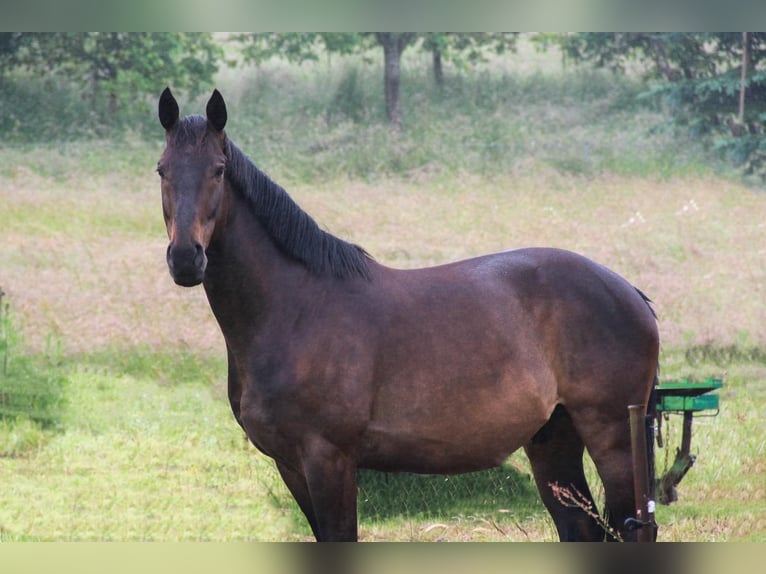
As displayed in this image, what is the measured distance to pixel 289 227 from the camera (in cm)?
341

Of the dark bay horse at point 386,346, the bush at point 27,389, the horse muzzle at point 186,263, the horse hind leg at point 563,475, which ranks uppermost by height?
the horse muzzle at point 186,263

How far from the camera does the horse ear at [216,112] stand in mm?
3229

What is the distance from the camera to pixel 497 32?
6031mm

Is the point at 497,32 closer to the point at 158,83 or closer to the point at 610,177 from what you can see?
the point at 610,177

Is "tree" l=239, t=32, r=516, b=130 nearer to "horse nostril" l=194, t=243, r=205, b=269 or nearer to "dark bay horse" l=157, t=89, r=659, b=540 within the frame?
"dark bay horse" l=157, t=89, r=659, b=540

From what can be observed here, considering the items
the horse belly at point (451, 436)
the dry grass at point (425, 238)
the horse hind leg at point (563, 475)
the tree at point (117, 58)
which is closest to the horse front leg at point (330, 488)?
the horse belly at point (451, 436)

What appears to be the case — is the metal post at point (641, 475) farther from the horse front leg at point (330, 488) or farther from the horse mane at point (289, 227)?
the horse mane at point (289, 227)

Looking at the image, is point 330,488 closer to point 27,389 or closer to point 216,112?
point 216,112

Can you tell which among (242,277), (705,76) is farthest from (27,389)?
(705,76)

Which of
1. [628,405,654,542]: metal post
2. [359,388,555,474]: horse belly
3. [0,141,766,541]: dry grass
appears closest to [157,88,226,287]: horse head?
[359,388,555,474]: horse belly

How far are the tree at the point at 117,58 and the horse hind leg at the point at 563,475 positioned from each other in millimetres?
3491

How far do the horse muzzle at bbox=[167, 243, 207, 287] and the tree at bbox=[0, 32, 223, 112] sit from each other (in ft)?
11.0

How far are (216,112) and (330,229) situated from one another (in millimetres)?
2998

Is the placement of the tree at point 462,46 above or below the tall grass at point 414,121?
above
